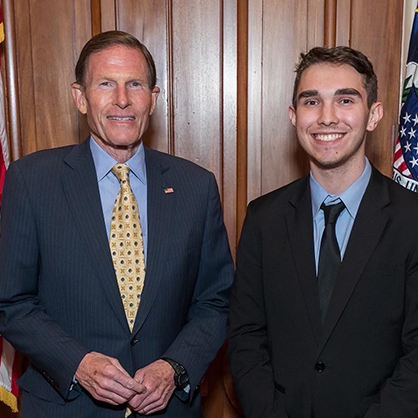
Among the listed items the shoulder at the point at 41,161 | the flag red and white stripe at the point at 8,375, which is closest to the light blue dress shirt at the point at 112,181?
the shoulder at the point at 41,161

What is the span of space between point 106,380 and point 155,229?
0.46 m

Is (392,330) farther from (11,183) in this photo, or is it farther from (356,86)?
(11,183)

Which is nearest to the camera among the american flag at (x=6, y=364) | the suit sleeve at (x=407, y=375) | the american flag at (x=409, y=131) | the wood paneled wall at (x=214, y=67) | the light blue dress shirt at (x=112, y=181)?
the suit sleeve at (x=407, y=375)

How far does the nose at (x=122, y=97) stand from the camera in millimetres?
1755

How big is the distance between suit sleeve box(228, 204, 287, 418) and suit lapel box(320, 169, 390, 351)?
222 millimetres

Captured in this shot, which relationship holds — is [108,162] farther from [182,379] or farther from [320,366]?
[320,366]

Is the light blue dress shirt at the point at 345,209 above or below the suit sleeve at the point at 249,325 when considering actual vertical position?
above

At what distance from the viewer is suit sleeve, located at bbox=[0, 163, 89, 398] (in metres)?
1.66

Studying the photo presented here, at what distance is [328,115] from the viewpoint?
1.68 m

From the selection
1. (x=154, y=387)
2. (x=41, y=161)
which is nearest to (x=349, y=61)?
(x=41, y=161)

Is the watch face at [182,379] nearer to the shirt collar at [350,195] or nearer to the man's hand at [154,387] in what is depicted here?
the man's hand at [154,387]

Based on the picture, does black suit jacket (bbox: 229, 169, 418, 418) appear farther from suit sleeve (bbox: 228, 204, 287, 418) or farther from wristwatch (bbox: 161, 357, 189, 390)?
wristwatch (bbox: 161, 357, 189, 390)

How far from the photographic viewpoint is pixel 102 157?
1.83 m

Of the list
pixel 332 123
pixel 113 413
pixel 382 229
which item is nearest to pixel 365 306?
pixel 382 229
